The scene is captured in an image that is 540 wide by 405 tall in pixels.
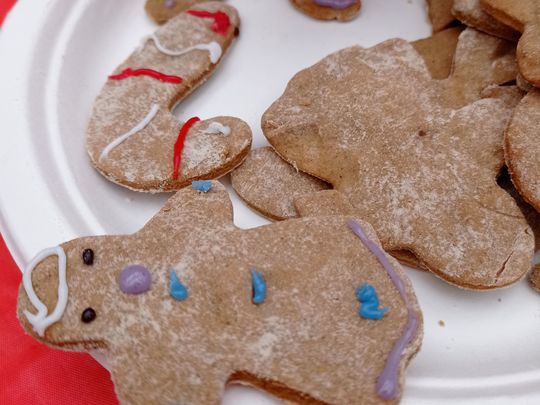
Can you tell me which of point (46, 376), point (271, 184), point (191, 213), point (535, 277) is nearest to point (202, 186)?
point (191, 213)

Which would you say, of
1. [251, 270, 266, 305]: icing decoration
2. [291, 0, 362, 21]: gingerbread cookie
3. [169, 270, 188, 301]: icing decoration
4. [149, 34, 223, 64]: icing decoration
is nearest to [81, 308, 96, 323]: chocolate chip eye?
[169, 270, 188, 301]: icing decoration

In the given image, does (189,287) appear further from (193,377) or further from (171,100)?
(171,100)

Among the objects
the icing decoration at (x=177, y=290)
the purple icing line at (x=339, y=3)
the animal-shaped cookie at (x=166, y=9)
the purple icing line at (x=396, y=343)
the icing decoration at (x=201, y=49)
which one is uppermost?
the animal-shaped cookie at (x=166, y=9)

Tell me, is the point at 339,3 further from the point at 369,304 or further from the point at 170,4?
the point at 369,304

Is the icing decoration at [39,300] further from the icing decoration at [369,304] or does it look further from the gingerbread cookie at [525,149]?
the gingerbread cookie at [525,149]

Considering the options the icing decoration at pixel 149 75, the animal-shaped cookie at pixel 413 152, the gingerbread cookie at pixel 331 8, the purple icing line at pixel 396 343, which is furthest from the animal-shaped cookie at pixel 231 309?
the gingerbread cookie at pixel 331 8

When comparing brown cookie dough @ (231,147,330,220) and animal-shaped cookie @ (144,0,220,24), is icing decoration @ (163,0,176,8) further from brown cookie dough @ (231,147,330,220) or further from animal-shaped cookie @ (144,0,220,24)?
brown cookie dough @ (231,147,330,220)

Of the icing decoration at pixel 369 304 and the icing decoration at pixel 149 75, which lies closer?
the icing decoration at pixel 369 304
